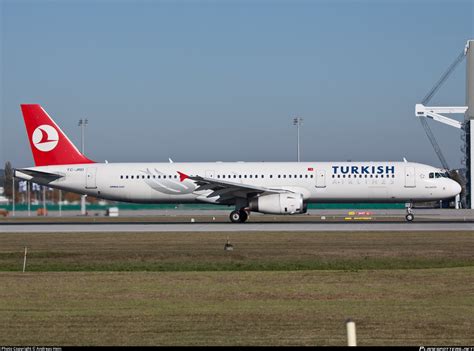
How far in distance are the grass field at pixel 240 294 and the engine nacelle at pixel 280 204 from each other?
1371 cm

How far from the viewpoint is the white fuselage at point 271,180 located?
51500mm

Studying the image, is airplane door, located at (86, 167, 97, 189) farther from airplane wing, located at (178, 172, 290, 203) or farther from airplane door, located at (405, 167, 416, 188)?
airplane door, located at (405, 167, 416, 188)

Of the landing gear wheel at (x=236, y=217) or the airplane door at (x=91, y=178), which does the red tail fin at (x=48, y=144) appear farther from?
the landing gear wheel at (x=236, y=217)

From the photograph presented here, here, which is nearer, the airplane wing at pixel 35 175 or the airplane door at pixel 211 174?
the airplane wing at pixel 35 175

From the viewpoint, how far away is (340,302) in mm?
18734

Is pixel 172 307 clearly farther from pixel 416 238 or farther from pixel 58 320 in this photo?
pixel 416 238

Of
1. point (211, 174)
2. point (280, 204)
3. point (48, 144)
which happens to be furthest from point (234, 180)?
point (48, 144)

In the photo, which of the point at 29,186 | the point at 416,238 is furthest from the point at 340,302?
the point at 29,186

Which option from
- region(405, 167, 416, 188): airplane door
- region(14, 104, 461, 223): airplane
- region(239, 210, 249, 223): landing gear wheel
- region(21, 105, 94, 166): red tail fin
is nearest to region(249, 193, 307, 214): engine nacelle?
region(14, 104, 461, 223): airplane

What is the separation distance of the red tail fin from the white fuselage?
688mm

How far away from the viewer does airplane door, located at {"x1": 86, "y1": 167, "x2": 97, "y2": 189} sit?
54250mm

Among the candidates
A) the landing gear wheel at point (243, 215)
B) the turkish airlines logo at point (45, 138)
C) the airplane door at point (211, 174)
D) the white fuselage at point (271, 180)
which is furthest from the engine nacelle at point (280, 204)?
the turkish airlines logo at point (45, 138)

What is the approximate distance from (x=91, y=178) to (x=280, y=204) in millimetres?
12714

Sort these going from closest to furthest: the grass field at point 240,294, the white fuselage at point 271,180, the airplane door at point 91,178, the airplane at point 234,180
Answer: the grass field at point 240,294 → the airplane at point 234,180 → the white fuselage at point 271,180 → the airplane door at point 91,178
